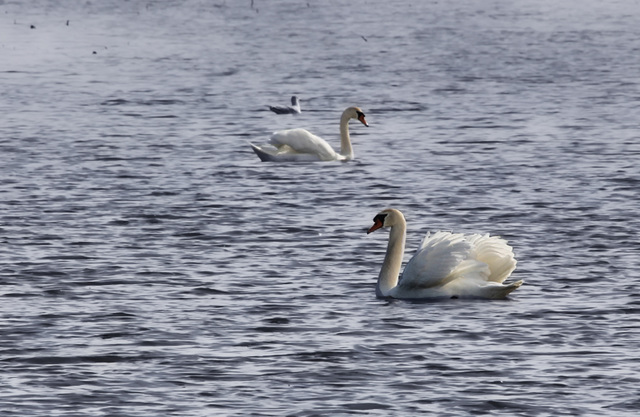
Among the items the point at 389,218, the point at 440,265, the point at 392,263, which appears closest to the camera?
the point at 440,265

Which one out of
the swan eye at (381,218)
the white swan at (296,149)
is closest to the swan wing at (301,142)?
the white swan at (296,149)

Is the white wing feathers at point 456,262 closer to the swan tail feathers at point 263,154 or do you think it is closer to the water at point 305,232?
the water at point 305,232

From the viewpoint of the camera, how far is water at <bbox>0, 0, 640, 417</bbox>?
1328 cm

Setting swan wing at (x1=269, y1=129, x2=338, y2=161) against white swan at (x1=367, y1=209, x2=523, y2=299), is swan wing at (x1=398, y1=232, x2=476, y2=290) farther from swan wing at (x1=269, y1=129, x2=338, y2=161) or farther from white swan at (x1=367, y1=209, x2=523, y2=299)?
swan wing at (x1=269, y1=129, x2=338, y2=161)

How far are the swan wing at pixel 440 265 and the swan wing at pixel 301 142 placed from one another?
1175cm

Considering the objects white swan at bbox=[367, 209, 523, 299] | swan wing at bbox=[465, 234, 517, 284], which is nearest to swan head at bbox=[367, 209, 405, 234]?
white swan at bbox=[367, 209, 523, 299]

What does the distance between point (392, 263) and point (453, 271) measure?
2.50 feet

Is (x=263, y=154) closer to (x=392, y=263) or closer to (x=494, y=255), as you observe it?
(x=392, y=263)

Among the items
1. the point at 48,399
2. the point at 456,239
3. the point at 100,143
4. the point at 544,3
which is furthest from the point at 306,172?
the point at 544,3

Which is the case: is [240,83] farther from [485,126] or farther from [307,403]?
[307,403]

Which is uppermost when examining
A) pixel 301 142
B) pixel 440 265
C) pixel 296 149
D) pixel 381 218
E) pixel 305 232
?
pixel 381 218

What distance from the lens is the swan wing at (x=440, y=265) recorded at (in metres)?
16.7

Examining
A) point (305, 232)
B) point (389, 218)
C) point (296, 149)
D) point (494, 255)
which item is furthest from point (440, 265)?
point (296, 149)

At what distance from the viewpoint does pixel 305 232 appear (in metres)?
20.8
